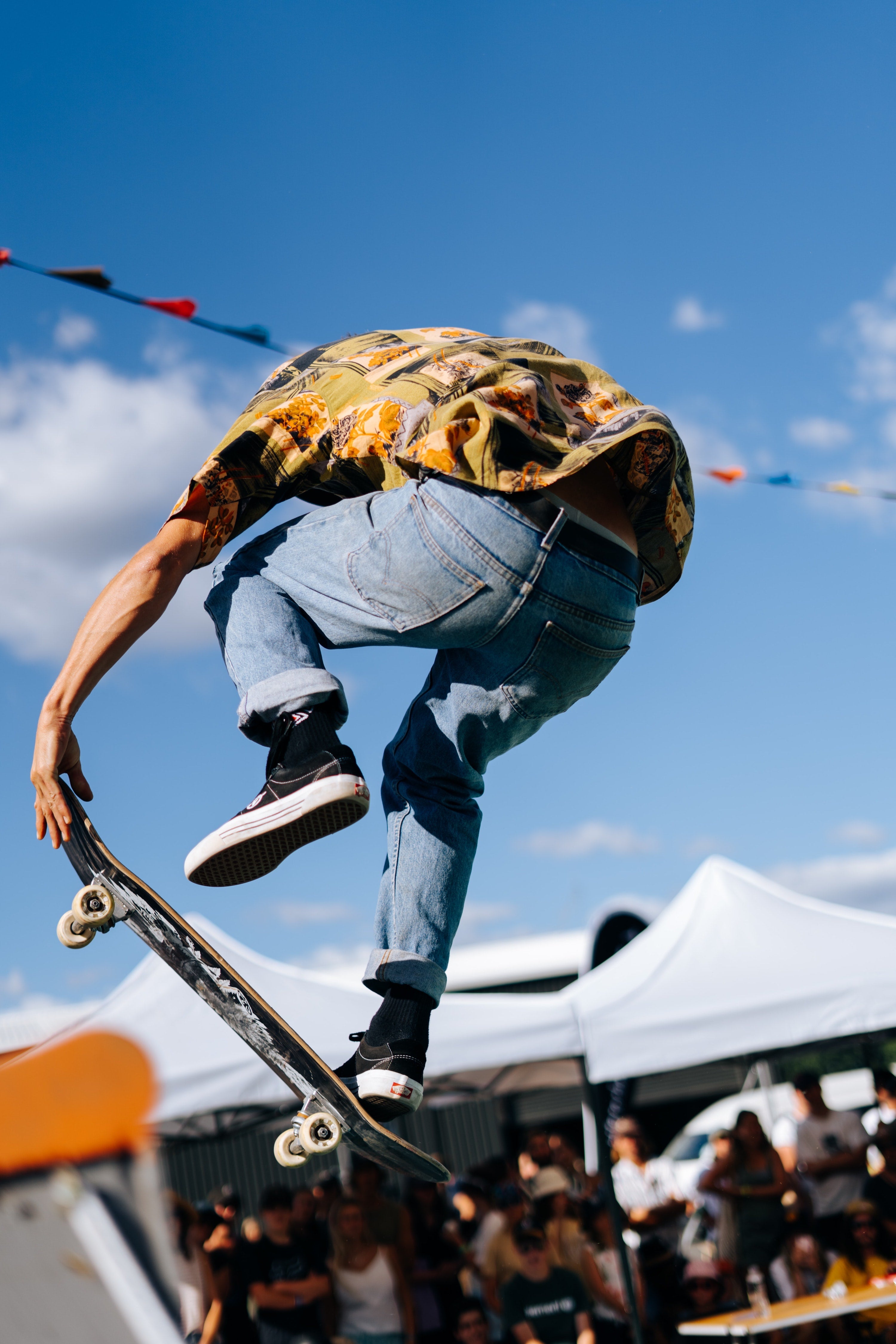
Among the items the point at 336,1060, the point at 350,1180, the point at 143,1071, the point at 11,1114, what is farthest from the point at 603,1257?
the point at 11,1114

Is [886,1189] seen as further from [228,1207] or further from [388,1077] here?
[388,1077]

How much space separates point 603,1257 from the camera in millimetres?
8570

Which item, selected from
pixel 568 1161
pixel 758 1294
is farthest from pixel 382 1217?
pixel 758 1294

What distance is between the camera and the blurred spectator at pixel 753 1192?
855 cm

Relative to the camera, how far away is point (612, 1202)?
7934 mm

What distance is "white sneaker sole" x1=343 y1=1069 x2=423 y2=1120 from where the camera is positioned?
2535 mm

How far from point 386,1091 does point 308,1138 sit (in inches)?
7.8

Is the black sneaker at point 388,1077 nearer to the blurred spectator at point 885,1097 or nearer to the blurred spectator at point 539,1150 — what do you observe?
the blurred spectator at point 539,1150

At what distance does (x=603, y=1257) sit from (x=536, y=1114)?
64.3ft

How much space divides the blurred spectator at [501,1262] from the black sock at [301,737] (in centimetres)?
690

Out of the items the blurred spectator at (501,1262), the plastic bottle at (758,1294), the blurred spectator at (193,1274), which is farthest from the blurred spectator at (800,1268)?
the blurred spectator at (193,1274)

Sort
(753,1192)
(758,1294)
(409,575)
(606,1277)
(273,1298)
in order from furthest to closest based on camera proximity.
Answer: (753,1192), (606,1277), (758,1294), (273,1298), (409,575)

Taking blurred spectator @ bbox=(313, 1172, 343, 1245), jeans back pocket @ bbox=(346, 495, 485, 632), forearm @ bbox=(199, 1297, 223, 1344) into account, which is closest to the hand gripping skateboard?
jeans back pocket @ bbox=(346, 495, 485, 632)

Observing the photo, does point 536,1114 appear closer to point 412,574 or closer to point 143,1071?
point 143,1071
